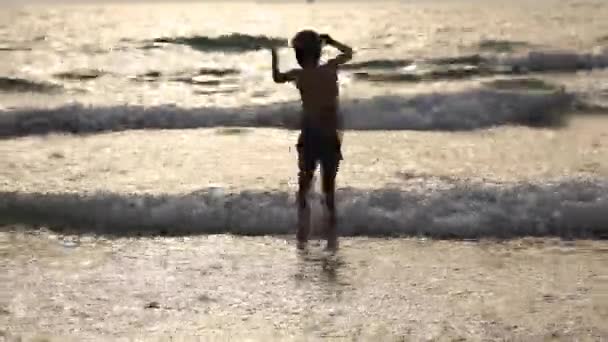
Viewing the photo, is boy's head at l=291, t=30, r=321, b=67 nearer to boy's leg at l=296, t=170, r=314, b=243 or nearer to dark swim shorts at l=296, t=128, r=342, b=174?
dark swim shorts at l=296, t=128, r=342, b=174

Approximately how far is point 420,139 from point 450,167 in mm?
1628

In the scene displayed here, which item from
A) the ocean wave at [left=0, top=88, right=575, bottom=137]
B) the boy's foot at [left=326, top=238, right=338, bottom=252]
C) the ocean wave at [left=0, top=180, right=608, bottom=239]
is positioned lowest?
the boy's foot at [left=326, top=238, right=338, bottom=252]

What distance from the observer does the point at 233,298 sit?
4047 mm

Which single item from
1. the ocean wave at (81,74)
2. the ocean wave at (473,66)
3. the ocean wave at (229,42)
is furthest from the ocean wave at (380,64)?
the ocean wave at (81,74)

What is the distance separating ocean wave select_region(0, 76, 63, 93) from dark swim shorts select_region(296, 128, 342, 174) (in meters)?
8.81

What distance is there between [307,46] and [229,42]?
16646mm

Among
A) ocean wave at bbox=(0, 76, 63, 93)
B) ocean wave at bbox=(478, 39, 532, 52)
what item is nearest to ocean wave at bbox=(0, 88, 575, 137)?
Result: ocean wave at bbox=(0, 76, 63, 93)

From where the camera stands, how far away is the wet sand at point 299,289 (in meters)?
3.66

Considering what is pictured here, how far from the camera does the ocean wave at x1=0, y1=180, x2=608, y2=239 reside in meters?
5.22

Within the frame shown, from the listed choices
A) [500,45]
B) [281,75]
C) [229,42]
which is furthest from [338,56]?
[229,42]

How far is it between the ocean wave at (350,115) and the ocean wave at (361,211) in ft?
11.9

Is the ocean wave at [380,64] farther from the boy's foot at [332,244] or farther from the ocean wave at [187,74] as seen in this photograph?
the boy's foot at [332,244]

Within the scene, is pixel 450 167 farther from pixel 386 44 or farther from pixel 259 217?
pixel 386 44

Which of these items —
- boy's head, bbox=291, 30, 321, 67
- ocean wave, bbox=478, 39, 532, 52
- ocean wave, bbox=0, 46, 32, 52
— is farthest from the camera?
ocean wave, bbox=0, 46, 32, 52
